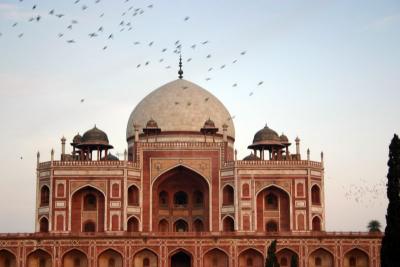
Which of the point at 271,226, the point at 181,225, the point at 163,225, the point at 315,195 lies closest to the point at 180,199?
the point at 181,225

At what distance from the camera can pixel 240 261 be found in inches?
1903

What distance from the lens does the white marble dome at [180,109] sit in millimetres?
57219

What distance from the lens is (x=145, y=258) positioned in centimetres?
4834

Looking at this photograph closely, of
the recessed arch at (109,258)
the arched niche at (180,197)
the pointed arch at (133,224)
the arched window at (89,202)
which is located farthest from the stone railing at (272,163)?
the recessed arch at (109,258)

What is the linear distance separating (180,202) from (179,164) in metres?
3.43

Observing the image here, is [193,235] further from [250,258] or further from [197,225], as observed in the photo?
[197,225]

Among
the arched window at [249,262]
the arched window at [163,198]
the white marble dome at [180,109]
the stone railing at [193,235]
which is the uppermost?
the white marble dome at [180,109]

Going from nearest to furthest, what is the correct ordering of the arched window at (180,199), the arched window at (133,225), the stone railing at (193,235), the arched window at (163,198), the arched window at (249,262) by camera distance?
the stone railing at (193,235)
the arched window at (249,262)
the arched window at (133,225)
the arched window at (163,198)
the arched window at (180,199)

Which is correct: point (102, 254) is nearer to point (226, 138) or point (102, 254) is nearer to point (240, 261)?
point (240, 261)

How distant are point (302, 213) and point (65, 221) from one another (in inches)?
546

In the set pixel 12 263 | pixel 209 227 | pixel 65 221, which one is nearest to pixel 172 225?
pixel 209 227

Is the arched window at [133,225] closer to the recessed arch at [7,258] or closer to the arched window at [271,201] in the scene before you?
the recessed arch at [7,258]

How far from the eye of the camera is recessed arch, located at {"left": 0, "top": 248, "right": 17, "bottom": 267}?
1896 inches

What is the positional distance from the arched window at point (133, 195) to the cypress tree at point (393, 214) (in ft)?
64.4
